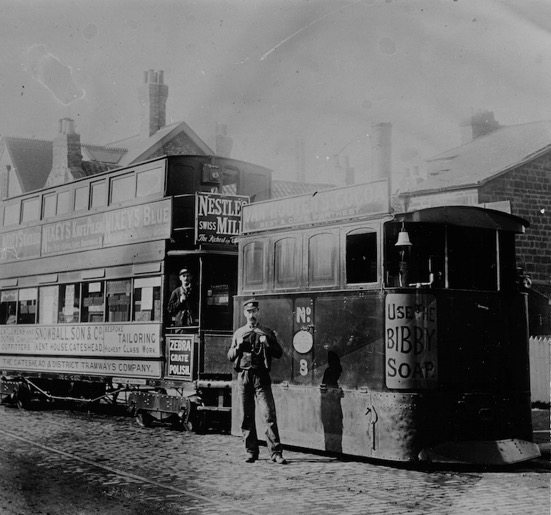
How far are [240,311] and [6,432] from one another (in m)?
4.21

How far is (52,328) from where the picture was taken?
16.0m

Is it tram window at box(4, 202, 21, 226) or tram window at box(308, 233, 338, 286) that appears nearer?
tram window at box(308, 233, 338, 286)

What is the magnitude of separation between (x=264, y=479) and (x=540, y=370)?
10444mm

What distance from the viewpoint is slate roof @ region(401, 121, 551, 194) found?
928 inches

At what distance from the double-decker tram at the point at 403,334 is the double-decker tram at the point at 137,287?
2.51m

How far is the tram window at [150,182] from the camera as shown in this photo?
13750mm

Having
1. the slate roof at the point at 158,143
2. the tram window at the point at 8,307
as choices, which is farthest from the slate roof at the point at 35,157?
the tram window at the point at 8,307

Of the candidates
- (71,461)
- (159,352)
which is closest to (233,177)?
(159,352)

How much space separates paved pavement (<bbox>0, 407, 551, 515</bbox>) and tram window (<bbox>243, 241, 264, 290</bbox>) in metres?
2.25

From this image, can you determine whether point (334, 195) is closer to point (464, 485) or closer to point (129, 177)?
point (464, 485)

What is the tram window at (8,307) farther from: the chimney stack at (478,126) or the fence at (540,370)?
the chimney stack at (478,126)

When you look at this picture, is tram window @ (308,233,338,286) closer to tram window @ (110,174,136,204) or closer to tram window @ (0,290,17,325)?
tram window @ (110,174,136,204)

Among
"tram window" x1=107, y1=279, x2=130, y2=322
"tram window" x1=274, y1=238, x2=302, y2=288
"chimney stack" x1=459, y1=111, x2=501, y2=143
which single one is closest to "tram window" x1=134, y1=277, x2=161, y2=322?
"tram window" x1=107, y1=279, x2=130, y2=322

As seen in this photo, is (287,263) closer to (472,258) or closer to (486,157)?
(472,258)
